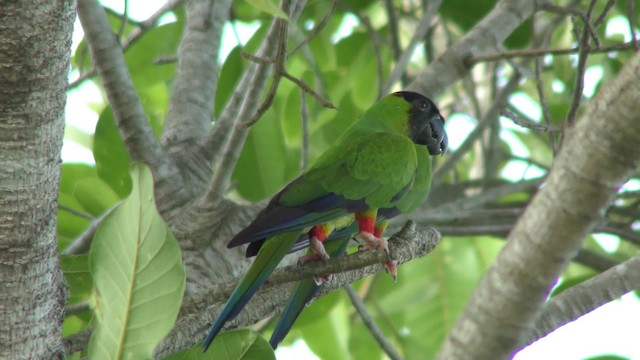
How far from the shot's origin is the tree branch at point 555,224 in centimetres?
101

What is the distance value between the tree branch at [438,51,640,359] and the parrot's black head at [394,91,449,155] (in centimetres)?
214

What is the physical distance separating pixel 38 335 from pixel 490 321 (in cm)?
103

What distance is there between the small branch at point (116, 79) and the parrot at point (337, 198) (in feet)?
1.72

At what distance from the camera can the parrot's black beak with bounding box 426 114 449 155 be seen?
10.8 ft

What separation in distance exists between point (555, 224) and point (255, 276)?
123cm

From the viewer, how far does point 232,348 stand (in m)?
1.93

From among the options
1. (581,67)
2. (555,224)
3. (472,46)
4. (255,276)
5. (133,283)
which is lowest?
(555,224)

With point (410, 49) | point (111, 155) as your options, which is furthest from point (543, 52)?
point (111, 155)

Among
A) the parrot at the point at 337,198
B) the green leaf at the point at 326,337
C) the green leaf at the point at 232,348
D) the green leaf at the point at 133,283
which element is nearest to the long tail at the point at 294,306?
the parrot at the point at 337,198

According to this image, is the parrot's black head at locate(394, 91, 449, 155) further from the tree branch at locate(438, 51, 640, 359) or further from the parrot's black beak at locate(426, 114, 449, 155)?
the tree branch at locate(438, 51, 640, 359)

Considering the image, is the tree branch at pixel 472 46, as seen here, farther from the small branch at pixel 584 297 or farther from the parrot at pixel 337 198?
the small branch at pixel 584 297

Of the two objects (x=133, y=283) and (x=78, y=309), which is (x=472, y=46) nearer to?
(x=78, y=309)

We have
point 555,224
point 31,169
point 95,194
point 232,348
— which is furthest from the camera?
point 95,194

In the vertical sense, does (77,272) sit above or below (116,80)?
below
